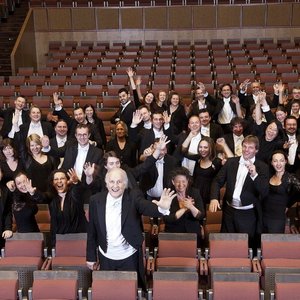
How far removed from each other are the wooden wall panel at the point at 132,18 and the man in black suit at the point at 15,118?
520cm

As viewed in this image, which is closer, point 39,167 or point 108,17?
point 39,167

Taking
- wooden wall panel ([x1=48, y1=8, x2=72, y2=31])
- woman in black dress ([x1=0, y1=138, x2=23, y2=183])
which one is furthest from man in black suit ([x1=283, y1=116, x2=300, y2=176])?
wooden wall panel ([x1=48, y1=8, x2=72, y2=31])

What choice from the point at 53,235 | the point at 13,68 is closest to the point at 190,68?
the point at 13,68

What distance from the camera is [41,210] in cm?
403

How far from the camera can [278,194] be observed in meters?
3.53

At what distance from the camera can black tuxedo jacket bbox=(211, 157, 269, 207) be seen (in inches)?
133

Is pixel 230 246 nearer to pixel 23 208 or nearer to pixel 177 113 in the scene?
pixel 23 208

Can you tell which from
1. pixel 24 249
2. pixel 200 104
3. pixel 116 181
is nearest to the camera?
pixel 116 181

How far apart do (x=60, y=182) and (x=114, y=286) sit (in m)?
0.80

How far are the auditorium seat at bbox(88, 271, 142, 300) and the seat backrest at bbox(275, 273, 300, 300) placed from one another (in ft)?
2.59

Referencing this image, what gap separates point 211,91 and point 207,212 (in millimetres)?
3349

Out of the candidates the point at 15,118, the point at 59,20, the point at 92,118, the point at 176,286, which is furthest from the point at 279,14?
the point at 176,286

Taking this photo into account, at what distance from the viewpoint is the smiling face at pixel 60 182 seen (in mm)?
3346

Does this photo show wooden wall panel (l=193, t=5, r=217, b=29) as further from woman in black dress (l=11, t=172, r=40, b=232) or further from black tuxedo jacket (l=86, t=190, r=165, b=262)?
black tuxedo jacket (l=86, t=190, r=165, b=262)
